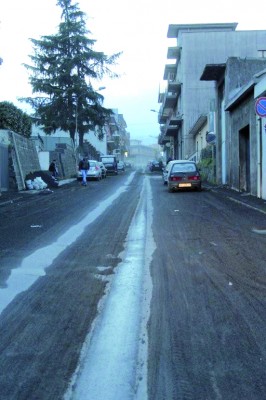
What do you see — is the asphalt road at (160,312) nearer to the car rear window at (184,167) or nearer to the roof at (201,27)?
the car rear window at (184,167)

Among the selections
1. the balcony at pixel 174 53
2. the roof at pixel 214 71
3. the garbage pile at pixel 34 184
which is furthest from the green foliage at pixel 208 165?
the balcony at pixel 174 53

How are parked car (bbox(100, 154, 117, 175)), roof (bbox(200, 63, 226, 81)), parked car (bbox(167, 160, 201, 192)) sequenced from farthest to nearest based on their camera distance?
parked car (bbox(100, 154, 117, 175))
roof (bbox(200, 63, 226, 81))
parked car (bbox(167, 160, 201, 192))

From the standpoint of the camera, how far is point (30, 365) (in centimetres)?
367

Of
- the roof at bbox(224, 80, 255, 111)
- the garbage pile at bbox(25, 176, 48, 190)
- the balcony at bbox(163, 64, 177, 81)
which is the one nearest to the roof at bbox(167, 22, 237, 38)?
the balcony at bbox(163, 64, 177, 81)

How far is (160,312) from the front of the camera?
484 cm

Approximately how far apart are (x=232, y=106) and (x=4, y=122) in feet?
45.0

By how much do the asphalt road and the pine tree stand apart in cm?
3768

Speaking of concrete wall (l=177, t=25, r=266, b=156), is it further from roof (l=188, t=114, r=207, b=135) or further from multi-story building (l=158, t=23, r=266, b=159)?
roof (l=188, t=114, r=207, b=135)

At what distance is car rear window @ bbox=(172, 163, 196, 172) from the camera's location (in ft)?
78.4

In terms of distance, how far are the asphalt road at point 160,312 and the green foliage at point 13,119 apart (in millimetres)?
19914

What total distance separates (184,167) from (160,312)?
64.3ft

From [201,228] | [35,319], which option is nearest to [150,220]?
[201,228]

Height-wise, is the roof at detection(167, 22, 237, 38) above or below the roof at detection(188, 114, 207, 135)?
above

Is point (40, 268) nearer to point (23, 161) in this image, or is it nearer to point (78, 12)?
point (23, 161)
